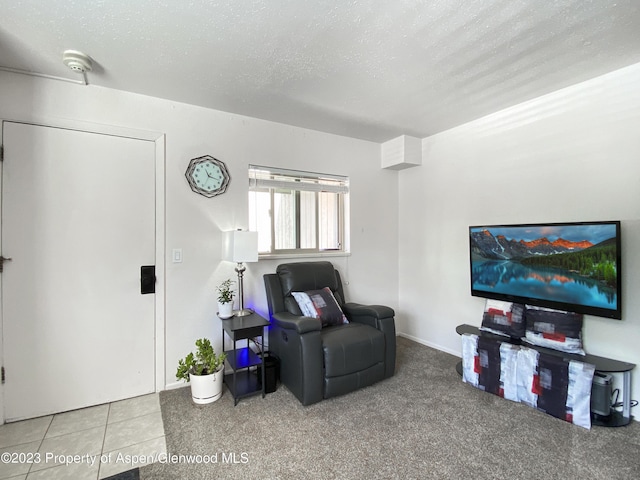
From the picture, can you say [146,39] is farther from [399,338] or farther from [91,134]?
[399,338]

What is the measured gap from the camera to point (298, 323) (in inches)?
94.6

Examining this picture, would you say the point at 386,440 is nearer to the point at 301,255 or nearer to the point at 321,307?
the point at 321,307

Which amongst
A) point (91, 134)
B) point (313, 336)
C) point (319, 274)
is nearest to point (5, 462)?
point (313, 336)

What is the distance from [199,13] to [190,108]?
4.15ft

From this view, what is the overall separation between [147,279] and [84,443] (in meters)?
1.17

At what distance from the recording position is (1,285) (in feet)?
7.21

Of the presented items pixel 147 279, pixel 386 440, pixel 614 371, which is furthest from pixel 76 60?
pixel 614 371

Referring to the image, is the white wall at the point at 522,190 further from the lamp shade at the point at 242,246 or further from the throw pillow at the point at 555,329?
the lamp shade at the point at 242,246

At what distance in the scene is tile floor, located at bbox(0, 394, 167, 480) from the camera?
5.82 feet

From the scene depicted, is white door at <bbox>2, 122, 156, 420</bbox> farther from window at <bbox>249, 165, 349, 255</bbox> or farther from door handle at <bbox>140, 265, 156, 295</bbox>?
window at <bbox>249, 165, 349, 255</bbox>

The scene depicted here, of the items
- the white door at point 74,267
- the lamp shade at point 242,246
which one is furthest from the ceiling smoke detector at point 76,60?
the lamp shade at point 242,246

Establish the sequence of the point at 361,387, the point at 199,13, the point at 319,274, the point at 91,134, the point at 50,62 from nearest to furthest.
Answer: the point at 199,13
the point at 50,62
the point at 91,134
the point at 361,387
the point at 319,274

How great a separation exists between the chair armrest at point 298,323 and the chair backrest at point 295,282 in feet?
0.95

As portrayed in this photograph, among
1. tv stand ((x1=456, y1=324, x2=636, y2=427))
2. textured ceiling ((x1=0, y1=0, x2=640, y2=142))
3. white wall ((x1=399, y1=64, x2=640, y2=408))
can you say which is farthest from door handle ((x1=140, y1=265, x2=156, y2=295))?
tv stand ((x1=456, y1=324, x2=636, y2=427))
